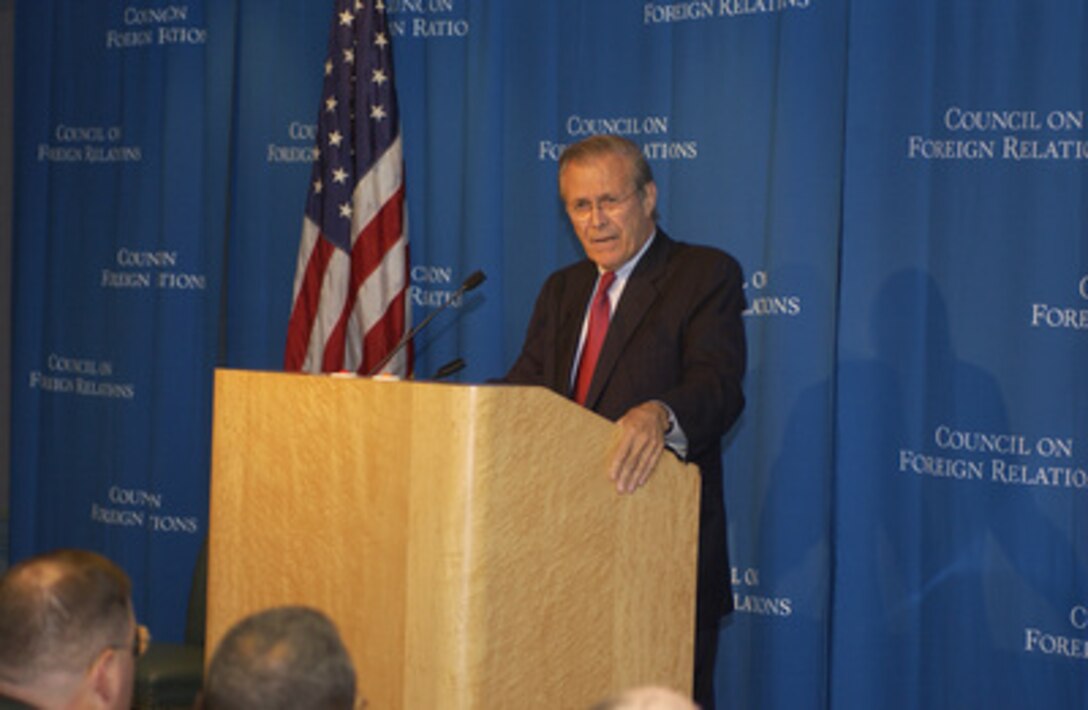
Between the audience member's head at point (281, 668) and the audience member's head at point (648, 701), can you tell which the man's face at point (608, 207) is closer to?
the audience member's head at point (281, 668)

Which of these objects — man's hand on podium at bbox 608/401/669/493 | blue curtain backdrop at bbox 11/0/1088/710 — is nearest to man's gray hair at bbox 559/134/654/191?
man's hand on podium at bbox 608/401/669/493

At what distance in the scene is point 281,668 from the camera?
1.79 m

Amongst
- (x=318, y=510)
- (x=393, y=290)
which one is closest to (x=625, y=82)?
(x=393, y=290)

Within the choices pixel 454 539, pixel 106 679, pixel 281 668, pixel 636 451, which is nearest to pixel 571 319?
pixel 636 451

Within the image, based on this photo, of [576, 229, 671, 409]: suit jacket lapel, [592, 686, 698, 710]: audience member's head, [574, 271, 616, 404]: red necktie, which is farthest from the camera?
[574, 271, 616, 404]: red necktie

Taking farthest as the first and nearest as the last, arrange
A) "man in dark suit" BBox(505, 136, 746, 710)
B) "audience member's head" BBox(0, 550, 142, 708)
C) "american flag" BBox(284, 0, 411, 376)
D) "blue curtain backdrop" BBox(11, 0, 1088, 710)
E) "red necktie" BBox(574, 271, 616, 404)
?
"american flag" BBox(284, 0, 411, 376) → "blue curtain backdrop" BBox(11, 0, 1088, 710) → "red necktie" BBox(574, 271, 616, 404) → "man in dark suit" BBox(505, 136, 746, 710) → "audience member's head" BBox(0, 550, 142, 708)

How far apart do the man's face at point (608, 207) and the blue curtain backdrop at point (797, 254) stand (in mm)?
1701

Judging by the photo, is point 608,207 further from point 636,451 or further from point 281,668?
point 281,668

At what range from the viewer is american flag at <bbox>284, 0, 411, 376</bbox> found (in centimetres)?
618

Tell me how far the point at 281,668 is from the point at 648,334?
1937 mm

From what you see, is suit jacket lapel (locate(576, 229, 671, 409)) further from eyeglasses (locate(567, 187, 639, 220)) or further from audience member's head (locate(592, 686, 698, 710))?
audience member's head (locate(592, 686, 698, 710))

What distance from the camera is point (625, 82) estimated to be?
5902mm

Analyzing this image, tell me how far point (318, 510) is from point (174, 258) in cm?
450

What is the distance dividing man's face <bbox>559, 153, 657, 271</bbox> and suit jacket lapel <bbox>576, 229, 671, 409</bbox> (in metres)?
0.08
